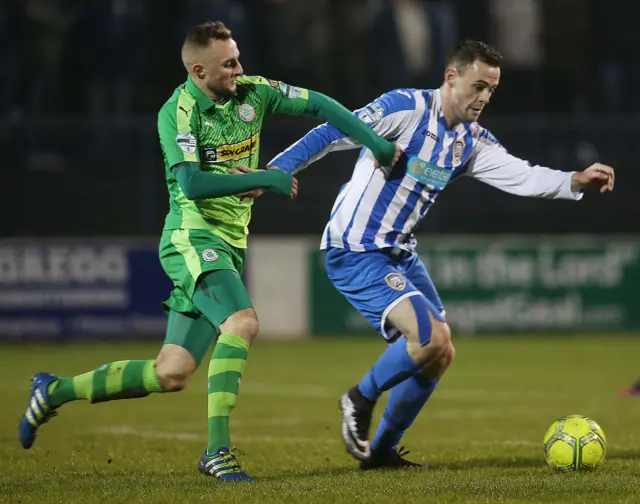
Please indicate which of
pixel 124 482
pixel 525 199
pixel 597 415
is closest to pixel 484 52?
pixel 124 482

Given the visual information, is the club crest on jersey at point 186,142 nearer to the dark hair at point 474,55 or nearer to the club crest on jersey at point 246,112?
the club crest on jersey at point 246,112

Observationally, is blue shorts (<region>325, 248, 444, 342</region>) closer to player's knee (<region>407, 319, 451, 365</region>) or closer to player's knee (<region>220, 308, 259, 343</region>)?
player's knee (<region>407, 319, 451, 365</region>)

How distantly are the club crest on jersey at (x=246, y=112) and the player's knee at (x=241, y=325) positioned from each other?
97 centimetres

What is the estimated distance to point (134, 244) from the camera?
605 inches

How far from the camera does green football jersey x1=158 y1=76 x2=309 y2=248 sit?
5543mm

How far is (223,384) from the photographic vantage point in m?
5.51

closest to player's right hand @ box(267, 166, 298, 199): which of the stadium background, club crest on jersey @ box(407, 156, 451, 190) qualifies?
club crest on jersey @ box(407, 156, 451, 190)

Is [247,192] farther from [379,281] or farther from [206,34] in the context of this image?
[379,281]

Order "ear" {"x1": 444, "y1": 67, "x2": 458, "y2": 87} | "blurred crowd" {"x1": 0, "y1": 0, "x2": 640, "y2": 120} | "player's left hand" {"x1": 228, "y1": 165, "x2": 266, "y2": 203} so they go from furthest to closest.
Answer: "blurred crowd" {"x1": 0, "y1": 0, "x2": 640, "y2": 120} → "ear" {"x1": 444, "y1": 67, "x2": 458, "y2": 87} → "player's left hand" {"x1": 228, "y1": 165, "x2": 266, "y2": 203}

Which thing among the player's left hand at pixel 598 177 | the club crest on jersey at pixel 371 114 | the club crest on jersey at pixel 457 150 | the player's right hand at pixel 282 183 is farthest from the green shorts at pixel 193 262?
the player's left hand at pixel 598 177

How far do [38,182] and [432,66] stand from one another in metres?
5.63

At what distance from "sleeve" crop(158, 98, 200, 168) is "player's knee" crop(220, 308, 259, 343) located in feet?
2.52

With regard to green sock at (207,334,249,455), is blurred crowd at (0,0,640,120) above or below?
above

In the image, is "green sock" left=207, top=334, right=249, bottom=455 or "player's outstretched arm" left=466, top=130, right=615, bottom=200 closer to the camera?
"green sock" left=207, top=334, right=249, bottom=455
